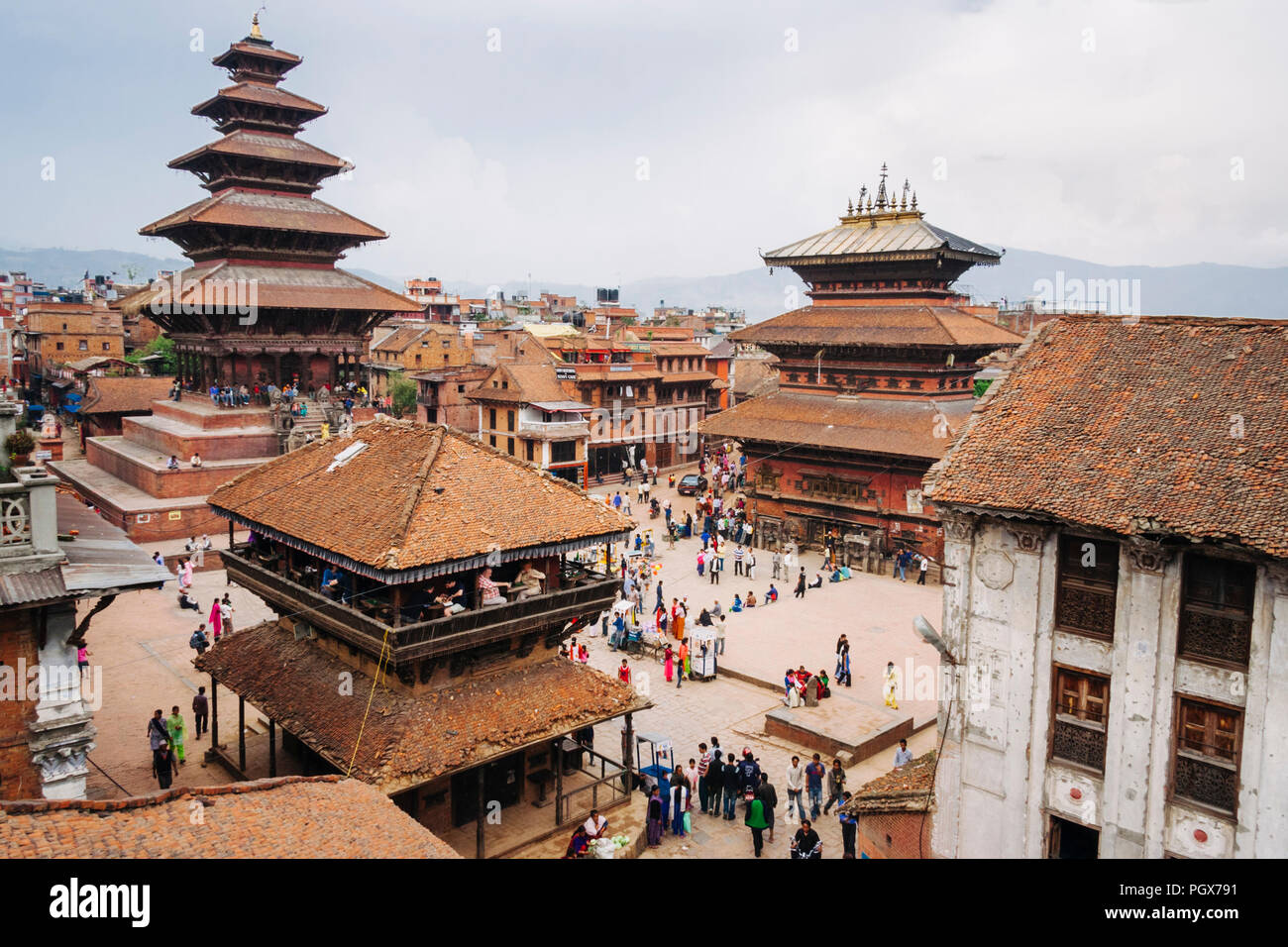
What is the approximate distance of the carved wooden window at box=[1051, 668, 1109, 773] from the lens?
47.4 ft

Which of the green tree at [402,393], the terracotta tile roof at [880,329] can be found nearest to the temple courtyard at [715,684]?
the terracotta tile roof at [880,329]

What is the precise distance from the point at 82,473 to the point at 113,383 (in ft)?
32.8

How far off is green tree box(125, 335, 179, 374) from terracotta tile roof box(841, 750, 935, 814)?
64.6m

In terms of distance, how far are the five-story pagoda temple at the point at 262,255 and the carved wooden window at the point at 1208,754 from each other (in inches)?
1644

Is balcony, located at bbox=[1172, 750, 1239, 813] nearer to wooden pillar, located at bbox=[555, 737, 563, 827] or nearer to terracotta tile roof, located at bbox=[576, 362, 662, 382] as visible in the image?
wooden pillar, located at bbox=[555, 737, 563, 827]

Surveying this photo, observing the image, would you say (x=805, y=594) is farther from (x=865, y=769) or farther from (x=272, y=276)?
(x=272, y=276)

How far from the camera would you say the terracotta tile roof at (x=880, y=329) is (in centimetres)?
4234

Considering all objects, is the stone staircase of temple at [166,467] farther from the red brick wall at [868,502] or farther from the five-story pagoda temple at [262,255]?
the red brick wall at [868,502]

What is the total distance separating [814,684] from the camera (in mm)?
24969

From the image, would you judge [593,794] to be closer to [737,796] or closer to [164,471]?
[737,796]

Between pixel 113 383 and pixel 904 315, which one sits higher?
pixel 904 315

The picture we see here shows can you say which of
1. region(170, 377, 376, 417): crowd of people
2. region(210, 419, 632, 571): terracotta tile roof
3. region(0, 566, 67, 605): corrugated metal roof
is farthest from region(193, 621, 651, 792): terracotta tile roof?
region(170, 377, 376, 417): crowd of people
